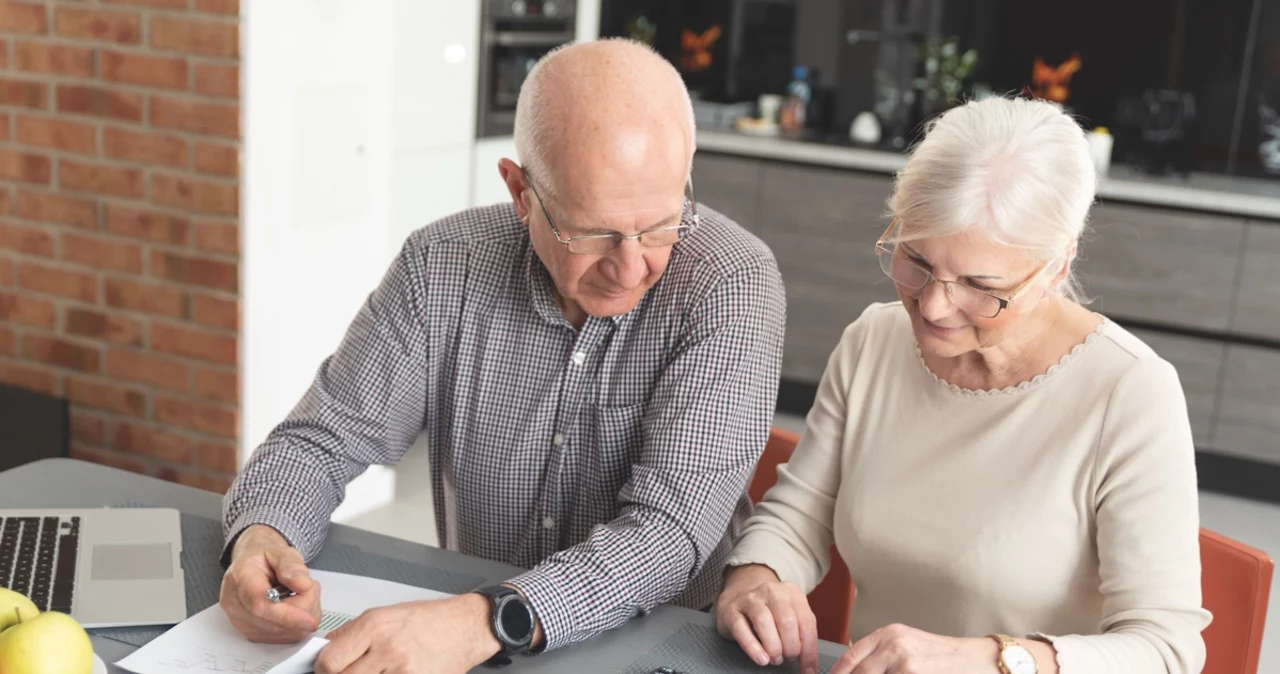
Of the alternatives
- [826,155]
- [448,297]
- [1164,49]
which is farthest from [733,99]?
[448,297]

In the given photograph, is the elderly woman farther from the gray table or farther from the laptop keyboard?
the laptop keyboard

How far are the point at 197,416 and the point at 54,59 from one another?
85 cm

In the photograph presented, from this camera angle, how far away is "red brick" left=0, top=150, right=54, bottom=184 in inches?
116

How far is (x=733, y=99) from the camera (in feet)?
17.3

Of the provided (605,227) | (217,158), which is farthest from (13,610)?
(217,158)

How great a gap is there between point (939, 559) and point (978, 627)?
0.09 meters

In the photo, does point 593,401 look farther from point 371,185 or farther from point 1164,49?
point 1164,49

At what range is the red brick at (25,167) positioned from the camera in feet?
9.63

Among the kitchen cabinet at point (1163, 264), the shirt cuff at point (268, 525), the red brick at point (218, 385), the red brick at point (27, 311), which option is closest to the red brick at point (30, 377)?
the red brick at point (27, 311)

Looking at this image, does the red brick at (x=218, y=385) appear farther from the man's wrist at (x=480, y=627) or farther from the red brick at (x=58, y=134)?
the man's wrist at (x=480, y=627)

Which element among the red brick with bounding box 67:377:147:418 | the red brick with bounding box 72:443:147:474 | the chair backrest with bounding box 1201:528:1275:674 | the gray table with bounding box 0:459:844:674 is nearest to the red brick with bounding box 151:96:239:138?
the red brick with bounding box 67:377:147:418

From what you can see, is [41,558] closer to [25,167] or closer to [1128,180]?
[25,167]

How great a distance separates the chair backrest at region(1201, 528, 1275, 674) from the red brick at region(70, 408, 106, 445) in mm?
Result: 2461

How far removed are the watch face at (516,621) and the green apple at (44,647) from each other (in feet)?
1.32
